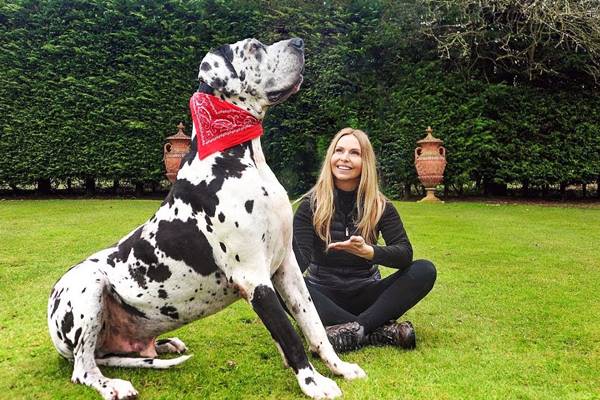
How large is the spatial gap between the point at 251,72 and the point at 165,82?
10.1 m

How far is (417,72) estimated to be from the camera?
1164cm

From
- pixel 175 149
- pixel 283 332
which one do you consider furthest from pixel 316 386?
pixel 175 149

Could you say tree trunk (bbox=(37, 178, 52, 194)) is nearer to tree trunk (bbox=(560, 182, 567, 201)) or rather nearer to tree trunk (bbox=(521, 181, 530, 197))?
tree trunk (bbox=(521, 181, 530, 197))

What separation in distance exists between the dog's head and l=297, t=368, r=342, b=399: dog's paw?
126cm

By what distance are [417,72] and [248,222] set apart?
10.2 meters

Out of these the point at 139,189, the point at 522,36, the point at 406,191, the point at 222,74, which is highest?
the point at 522,36

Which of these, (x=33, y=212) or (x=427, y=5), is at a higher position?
(x=427, y=5)

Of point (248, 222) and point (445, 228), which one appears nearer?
point (248, 222)

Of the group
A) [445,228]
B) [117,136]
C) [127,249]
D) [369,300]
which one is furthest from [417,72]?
[127,249]

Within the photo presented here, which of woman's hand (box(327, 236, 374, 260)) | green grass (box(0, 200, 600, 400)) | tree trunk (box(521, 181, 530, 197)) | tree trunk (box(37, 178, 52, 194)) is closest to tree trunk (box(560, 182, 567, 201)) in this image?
tree trunk (box(521, 181, 530, 197))

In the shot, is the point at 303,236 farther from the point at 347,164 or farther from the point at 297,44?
the point at 297,44

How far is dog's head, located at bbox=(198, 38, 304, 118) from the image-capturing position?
8.23 ft

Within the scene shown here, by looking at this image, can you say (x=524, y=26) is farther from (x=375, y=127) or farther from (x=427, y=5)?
(x=375, y=127)

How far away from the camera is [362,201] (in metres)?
3.41
